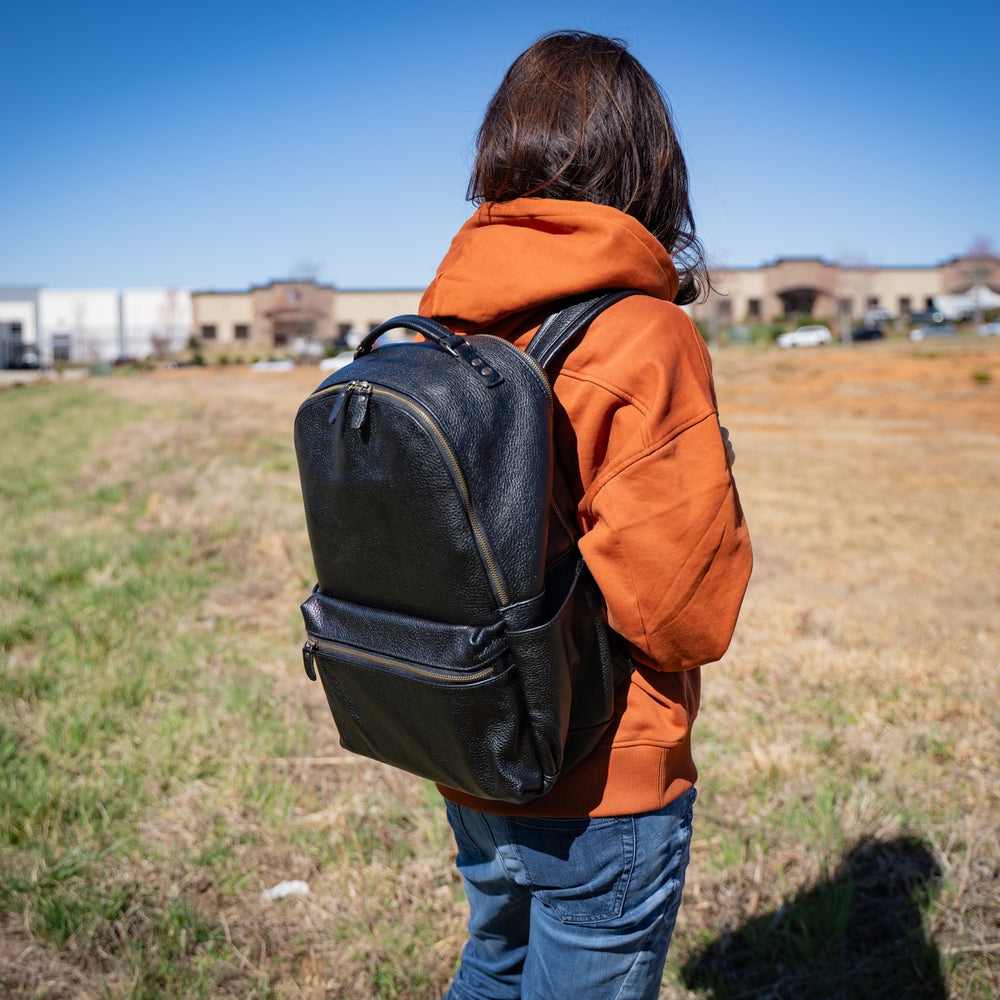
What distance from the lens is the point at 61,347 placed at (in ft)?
203

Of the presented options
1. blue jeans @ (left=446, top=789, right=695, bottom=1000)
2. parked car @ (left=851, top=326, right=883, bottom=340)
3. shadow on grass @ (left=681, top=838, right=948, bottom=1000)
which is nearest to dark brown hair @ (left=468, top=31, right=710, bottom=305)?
blue jeans @ (left=446, top=789, right=695, bottom=1000)

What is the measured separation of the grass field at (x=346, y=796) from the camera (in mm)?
2260

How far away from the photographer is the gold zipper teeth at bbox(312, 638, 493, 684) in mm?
1168

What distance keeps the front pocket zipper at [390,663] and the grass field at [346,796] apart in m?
1.32

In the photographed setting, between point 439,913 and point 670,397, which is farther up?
point 670,397

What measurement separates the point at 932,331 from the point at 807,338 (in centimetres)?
724

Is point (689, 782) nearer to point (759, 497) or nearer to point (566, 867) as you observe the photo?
point (566, 867)

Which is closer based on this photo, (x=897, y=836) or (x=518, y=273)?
(x=518, y=273)

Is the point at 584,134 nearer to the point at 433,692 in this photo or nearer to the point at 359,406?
the point at 359,406

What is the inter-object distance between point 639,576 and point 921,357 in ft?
94.6

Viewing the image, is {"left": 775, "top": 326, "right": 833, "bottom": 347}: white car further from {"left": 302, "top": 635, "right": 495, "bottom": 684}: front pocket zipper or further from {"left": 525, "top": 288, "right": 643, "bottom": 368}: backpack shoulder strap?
{"left": 302, "top": 635, "right": 495, "bottom": 684}: front pocket zipper

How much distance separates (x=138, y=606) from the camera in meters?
4.69

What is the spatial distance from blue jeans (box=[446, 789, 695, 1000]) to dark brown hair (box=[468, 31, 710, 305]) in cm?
97

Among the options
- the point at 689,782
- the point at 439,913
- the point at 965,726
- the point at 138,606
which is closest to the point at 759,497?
the point at 965,726
